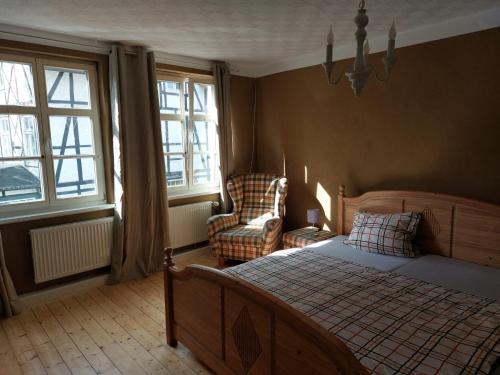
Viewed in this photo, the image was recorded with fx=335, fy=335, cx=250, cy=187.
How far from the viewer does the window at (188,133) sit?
4039mm

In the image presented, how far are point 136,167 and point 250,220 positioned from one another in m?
1.51

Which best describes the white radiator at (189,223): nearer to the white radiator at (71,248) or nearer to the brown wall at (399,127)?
the white radiator at (71,248)

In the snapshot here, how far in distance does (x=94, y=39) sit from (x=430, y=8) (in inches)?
116

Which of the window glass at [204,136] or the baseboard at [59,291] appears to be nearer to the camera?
the baseboard at [59,291]

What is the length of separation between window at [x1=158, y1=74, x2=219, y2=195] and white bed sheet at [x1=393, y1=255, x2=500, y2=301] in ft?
8.86

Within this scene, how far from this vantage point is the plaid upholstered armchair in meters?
3.69

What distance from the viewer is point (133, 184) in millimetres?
3557

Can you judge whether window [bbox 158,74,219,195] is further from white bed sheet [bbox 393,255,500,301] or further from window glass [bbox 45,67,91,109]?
white bed sheet [bbox 393,255,500,301]

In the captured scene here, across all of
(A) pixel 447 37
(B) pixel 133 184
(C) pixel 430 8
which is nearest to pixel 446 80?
(A) pixel 447 37

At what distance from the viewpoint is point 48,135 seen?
3.17 metres

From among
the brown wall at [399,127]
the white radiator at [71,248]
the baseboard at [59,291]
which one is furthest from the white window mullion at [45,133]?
the brown wall at [399,127]

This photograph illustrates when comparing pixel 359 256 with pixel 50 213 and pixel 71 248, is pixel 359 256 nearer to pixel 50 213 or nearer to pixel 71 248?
pixel 71 248

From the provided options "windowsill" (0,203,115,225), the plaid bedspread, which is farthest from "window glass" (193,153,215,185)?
the plaid bedspread

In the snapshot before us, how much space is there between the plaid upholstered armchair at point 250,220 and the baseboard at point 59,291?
4.18 ft
